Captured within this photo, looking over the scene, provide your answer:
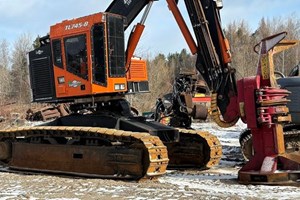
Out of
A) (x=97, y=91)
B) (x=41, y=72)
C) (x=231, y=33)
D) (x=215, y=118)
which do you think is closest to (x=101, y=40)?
(x=97, y=91)

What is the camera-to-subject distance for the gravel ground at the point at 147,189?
6.56 metres

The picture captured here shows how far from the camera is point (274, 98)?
7566mm

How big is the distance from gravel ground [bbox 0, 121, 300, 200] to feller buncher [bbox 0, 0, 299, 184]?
1.28 ft

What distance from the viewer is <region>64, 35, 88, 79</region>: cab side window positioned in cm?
938

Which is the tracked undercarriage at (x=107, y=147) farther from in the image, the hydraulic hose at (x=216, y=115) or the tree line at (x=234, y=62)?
the tree line at (x=234, y=62)

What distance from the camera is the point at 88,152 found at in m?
8.87

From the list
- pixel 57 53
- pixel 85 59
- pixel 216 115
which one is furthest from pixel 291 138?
pixel 57 53

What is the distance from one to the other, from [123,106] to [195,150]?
5.93 ft

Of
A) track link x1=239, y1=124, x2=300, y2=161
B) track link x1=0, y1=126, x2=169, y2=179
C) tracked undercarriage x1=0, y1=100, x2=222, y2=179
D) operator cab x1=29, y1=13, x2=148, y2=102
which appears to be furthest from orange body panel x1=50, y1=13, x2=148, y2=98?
track link x1=239, y1=124, x2=300, y2=161

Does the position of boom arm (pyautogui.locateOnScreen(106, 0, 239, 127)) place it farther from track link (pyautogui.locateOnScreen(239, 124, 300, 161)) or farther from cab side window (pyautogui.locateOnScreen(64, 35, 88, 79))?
cab side window (pyautogui.locateOnScreen(64, 35, 88, 79))

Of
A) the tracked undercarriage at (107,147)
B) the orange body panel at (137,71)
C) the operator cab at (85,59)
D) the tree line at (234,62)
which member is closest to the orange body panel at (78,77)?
the operator cab at (85,59)

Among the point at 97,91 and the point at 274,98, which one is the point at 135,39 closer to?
the point at 97,91

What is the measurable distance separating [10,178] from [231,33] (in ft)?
200

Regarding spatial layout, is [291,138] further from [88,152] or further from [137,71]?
[88,152]
